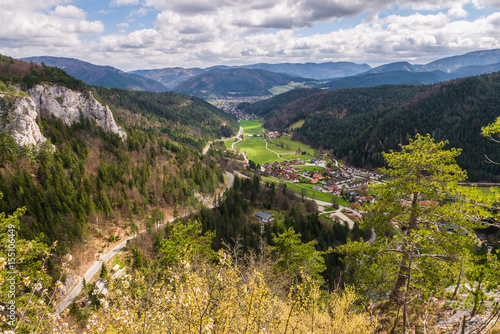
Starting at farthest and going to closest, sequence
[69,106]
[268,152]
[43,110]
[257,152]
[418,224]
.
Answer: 1. [268,152]
2. [257,152]
3. [69,106]
4. [43,110]
5. [418,224]

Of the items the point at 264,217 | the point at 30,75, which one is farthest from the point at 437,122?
the point at 30,75

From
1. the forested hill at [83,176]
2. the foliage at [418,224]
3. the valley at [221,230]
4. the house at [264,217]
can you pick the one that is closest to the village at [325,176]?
the valley at [221,230]

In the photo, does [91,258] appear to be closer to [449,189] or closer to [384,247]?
[384,247]

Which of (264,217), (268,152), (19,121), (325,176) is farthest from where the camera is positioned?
(268,152)

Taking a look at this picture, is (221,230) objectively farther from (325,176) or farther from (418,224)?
(325,176)

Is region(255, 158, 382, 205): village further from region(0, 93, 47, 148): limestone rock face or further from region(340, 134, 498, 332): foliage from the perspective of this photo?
region(0, 93, 47, 148): limestone rock face

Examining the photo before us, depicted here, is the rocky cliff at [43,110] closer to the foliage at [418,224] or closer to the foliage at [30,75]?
the foliage at [30,75]

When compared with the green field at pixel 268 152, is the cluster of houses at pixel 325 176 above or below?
below

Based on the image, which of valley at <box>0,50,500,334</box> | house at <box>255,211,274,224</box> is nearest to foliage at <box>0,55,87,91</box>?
valley at <box>0,50,500,334</box>
